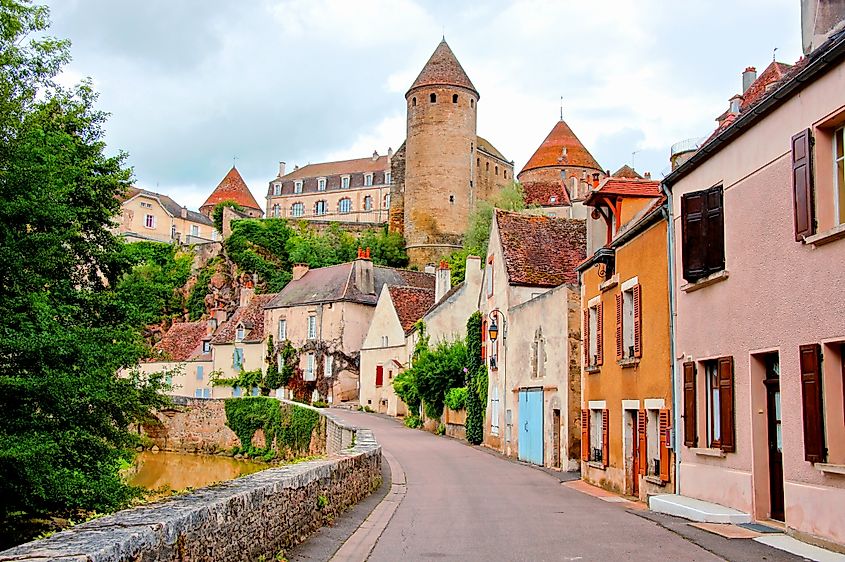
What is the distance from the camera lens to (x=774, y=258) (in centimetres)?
993

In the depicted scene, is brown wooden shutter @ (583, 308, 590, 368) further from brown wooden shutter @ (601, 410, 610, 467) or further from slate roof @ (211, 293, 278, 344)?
slate roof @ (211, 293, 278, 344)

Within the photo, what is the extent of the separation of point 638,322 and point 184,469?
91.3 ft

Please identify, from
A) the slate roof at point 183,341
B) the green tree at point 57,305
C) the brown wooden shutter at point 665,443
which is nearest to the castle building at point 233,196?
the slate roof at point 183,341

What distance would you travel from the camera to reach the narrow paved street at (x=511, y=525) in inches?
353

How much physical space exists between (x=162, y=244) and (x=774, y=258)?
70826 millimetres

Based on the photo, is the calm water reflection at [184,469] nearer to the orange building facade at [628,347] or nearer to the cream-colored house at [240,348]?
the cream-colored house at [240,348]

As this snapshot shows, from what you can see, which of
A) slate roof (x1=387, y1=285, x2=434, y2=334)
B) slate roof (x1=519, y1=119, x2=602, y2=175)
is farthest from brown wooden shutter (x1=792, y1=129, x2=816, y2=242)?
slate roof (x1=519, y1=119, x2=602, y2=175)

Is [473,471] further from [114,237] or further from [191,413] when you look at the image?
[191,413]

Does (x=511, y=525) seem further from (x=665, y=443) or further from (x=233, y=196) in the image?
(x=233, y=196)

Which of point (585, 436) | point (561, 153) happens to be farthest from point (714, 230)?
point (561, 153)

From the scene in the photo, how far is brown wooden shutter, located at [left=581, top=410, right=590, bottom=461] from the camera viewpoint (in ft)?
60.8

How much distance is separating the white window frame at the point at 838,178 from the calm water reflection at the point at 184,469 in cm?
2599

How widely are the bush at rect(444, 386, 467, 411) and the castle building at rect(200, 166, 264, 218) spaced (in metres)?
70.1

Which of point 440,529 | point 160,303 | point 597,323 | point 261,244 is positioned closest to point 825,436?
point 440,529
